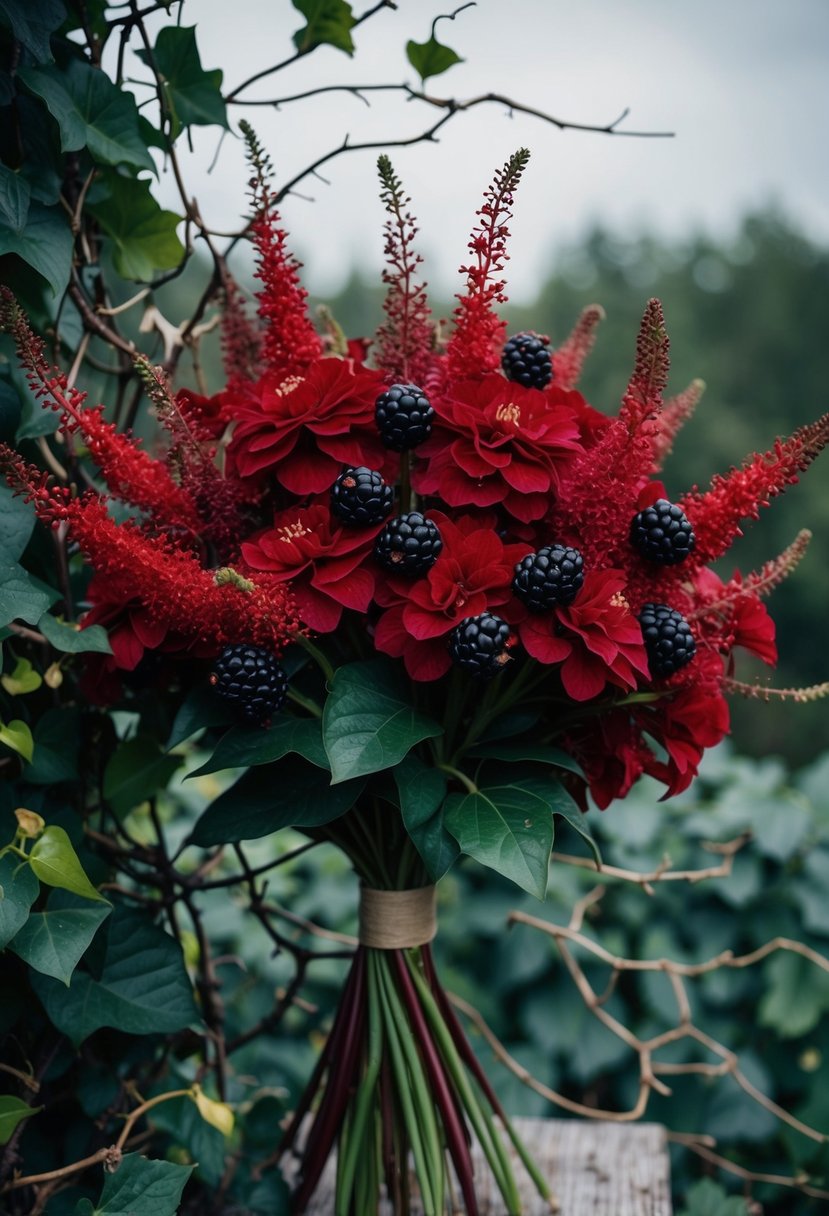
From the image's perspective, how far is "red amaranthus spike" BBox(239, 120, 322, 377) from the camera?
64 cm

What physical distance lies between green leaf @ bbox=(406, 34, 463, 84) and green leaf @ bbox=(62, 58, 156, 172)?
0.22m

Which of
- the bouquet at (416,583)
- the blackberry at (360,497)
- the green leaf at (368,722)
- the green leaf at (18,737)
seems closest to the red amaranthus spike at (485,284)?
the bouquet at (416,583)

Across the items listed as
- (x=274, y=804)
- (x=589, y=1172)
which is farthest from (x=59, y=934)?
(x=589, y=1172)

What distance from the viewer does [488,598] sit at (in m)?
0.61

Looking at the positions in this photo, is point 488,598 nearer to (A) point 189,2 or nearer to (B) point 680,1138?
(A) point 189,2

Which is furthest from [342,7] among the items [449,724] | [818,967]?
[818,967]

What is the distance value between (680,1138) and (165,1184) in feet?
2.15

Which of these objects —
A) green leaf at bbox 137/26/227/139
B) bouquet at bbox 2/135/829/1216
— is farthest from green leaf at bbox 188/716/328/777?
green leaf at bbox 137/26/227/139

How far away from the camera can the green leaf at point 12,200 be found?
63 centimetres

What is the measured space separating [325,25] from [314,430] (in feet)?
1.29

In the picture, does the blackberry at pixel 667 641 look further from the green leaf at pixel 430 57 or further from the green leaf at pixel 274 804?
the green leaf at pixel 430 57

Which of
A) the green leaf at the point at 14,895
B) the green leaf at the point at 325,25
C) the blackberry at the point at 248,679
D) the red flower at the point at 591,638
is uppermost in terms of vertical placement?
the green leaf at the point at 325,25

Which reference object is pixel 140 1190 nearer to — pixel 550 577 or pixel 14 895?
pixel 14 895

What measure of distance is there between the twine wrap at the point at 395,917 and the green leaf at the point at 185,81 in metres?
0.60
